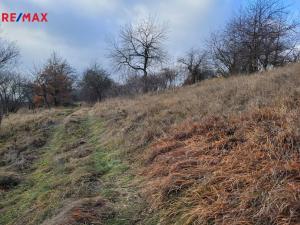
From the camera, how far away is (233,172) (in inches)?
180

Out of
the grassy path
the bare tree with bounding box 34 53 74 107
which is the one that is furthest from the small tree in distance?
the grassy path

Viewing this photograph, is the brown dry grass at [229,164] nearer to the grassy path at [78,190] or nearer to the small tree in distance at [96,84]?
the grassy path at [78,190]

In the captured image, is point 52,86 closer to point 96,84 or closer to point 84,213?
point 96,84

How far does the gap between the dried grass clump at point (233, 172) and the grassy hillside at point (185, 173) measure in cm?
1

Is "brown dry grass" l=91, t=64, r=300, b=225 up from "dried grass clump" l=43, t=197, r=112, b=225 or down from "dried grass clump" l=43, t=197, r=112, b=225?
up

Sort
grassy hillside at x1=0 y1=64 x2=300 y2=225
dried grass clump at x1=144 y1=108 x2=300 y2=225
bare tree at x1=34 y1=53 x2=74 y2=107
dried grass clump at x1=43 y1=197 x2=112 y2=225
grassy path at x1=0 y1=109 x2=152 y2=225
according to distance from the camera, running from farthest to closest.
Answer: bare tree at x1=34 y1=53 x2=74 y2=107
grassy path at x1=0 y1=109 x2=152 y2=225
dried grass clump at x1=43 y1=197 x2=112 y2=225
grassy hillside at x1=0 y1=64 x2=300 y2=225
dried grass clump at x1=144 y1=108 x2=300 y2=225

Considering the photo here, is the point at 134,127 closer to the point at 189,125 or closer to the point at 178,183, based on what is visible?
the point at 189,125

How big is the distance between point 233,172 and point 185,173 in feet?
2.57

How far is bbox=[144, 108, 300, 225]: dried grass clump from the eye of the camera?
367cm

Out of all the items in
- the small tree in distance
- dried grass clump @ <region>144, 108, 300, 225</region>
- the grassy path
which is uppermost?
the small tree in distance

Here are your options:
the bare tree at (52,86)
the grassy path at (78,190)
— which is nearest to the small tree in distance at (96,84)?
the bare tree at (52,86)

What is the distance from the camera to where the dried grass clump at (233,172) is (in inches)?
144

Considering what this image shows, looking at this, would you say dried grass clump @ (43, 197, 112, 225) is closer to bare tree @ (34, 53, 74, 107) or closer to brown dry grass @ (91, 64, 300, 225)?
brown dry grass @ (91, 64, 300, 225)

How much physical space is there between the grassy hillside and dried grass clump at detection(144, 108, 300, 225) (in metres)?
0.01
